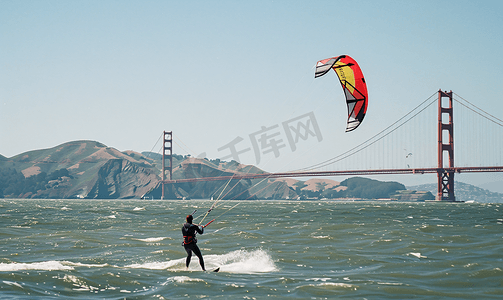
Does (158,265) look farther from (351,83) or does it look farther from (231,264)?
(351,83)

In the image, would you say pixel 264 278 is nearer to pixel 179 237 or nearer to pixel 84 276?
pixel 84 276

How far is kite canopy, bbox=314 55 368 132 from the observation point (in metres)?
11.9

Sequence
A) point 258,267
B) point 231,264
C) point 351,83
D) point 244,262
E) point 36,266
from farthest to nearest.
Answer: point 351,83
point 244,262
point 231,264
point 258,267
point 36,266

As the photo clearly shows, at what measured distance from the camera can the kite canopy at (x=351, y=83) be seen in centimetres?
1190

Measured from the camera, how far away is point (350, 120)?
1205cm

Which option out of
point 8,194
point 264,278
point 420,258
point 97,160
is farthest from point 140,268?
point 97,160

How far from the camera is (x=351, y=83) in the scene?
12320 mm

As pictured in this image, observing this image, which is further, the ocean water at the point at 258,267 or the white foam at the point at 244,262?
the white foam at the point at 244,262

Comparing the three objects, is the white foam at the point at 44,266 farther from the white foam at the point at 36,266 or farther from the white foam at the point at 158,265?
the white foam at the point at 158,265

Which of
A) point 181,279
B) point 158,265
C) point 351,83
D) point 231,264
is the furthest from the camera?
point 351,83

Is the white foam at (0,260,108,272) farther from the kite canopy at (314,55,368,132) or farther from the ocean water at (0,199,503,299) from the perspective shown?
the kite canopy at (314,55,368,132)

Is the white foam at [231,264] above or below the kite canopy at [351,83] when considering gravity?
below

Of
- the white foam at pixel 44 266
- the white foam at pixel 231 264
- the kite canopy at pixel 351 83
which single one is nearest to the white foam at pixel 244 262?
the white foam at pixel 231 264

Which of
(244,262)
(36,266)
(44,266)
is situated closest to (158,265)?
(244,262)
